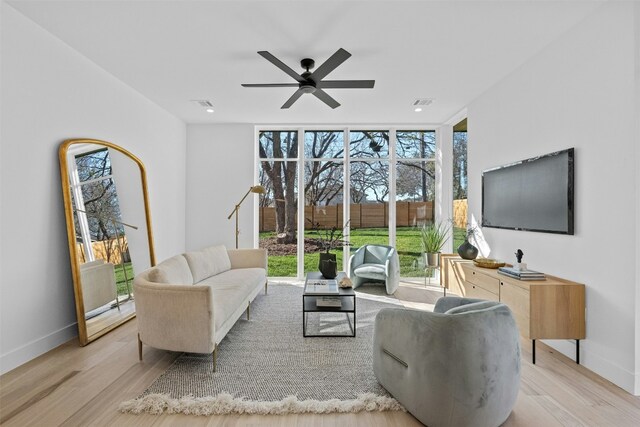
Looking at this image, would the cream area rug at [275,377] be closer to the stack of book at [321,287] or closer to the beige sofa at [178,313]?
the beige sofa at [178,313]

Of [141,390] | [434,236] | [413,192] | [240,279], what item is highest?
[413,192]

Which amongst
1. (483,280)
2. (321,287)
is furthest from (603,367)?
(321,287)

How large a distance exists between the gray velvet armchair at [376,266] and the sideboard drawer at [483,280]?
114 centimetres

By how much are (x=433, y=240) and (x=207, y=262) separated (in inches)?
135

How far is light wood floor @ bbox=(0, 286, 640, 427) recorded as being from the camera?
1845 millimetres

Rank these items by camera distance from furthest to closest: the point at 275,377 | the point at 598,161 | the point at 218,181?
the point at 218,181 < the point at 598,161 < the point at 275,377

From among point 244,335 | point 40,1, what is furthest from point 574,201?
point 40,1

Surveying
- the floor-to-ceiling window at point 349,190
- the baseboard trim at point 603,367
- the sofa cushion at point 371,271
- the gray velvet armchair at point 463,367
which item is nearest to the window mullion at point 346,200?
the floor-to-ceiling window at point 349,190

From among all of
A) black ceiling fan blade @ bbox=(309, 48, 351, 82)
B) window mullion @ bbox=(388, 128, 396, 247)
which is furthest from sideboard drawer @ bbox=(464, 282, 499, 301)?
black ceiling fan blade @ bbox=(309, 48, 351, 82)

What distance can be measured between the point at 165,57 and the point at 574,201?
399 centimetres

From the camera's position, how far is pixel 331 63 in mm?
2604

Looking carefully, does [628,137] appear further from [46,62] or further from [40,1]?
[46,62]

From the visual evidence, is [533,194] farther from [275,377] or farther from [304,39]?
[275,377]

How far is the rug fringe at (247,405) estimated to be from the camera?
1.92m
